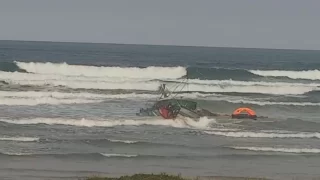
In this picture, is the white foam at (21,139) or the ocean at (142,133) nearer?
the ocean at (142,133)

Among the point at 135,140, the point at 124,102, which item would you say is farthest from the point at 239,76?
the point at 135,140

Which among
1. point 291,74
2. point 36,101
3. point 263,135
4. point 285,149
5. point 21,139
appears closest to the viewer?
point 21,139

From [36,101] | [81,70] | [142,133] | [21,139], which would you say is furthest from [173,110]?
[81,70]

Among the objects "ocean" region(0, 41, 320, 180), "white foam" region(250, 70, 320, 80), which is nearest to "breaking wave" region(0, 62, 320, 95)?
"ocean" region(0, 41, 320, 180)

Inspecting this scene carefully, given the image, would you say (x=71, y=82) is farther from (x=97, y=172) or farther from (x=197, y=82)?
(x=97, y=172)

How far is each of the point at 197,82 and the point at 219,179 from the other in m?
26.7

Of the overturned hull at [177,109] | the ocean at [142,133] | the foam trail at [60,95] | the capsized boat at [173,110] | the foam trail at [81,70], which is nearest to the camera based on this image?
the ocean at [142,133]

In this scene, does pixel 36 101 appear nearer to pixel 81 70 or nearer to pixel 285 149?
pixel 285 149

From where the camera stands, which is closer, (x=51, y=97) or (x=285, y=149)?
(x=285, y=149)

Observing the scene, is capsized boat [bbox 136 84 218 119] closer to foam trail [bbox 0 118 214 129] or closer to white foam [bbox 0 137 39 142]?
foam trail [bbox 0 118 214 129]

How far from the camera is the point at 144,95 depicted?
3225 cm

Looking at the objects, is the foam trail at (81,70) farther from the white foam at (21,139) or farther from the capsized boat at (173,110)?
the white foam at (21,139)

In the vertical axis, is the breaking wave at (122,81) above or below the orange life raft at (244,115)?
above

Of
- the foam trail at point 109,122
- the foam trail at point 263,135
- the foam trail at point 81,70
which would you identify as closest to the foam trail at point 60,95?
the foam trail at point 109,122
